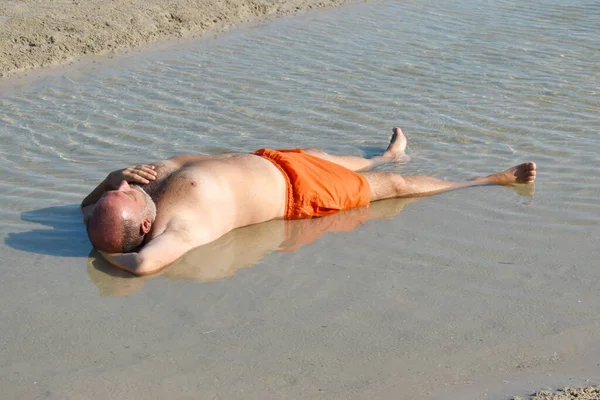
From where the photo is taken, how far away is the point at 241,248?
204 inches

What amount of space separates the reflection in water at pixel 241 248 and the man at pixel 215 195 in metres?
0.05

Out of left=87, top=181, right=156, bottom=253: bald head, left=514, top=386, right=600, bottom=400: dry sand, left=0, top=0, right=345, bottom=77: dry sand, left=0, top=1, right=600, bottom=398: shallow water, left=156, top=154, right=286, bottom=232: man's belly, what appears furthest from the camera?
left=0, top=0, right=345, bottom=77: dry sand

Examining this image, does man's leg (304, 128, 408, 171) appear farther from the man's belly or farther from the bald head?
the bald head

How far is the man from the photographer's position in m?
4.86

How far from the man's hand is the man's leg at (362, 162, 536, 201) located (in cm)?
154

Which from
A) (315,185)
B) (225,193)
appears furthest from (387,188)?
(225,193)

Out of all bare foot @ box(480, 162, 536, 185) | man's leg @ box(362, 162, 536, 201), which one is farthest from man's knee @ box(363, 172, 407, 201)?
bare foot @ box(480, 162, 536, 185)

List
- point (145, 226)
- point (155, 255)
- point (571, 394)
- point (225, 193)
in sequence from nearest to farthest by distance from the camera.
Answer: point (571, 394), point (155, 255), point (145, 226), point (225, 193)

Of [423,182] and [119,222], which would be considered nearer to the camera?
[119,222]

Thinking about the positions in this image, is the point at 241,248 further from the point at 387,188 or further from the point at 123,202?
the point at 387,188

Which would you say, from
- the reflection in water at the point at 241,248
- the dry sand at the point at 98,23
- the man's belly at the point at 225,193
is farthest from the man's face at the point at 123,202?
the dry sand at the point at 98,23

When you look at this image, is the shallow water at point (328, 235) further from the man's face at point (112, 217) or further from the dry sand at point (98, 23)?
the dry sand at point (98, 23)

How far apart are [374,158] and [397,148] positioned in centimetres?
20

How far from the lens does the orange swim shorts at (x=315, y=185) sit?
18.3 ft
